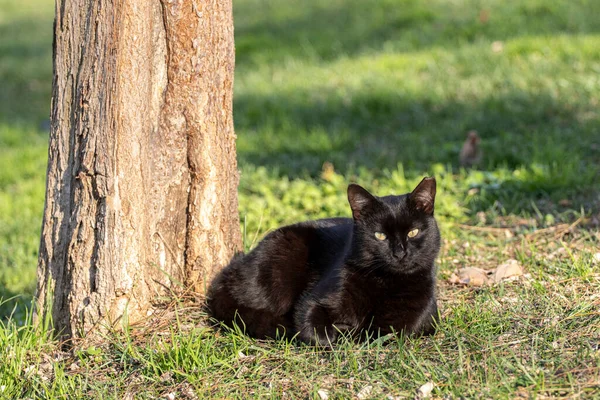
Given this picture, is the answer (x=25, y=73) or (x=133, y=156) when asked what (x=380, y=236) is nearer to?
(x=133, y=156)

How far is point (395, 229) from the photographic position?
331 centimetres

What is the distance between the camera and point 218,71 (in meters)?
3.59

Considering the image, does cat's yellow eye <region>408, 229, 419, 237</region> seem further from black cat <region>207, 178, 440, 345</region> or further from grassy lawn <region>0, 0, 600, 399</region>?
grassy lawn <region>0, 0, 600, 399</region>

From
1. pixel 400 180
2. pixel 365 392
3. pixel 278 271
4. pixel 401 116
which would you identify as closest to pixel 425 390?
pixel 365 392

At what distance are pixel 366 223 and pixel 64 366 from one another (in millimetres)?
1624

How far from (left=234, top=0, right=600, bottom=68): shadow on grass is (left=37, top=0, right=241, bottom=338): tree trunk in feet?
19.5

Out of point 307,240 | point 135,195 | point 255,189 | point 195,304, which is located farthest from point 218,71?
point 255,189

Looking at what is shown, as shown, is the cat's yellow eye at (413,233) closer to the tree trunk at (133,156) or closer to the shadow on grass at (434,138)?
the tree trunk at (133,156)

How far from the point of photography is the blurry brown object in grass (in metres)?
5.88

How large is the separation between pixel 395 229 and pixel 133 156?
1.32m

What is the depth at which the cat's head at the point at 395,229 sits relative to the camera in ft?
10.8

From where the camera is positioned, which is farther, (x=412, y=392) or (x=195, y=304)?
(x=195, y=304)

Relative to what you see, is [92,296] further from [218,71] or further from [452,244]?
[452,244]

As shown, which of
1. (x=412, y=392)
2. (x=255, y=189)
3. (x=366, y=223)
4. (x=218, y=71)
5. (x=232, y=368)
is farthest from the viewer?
(x=255, y=189)
